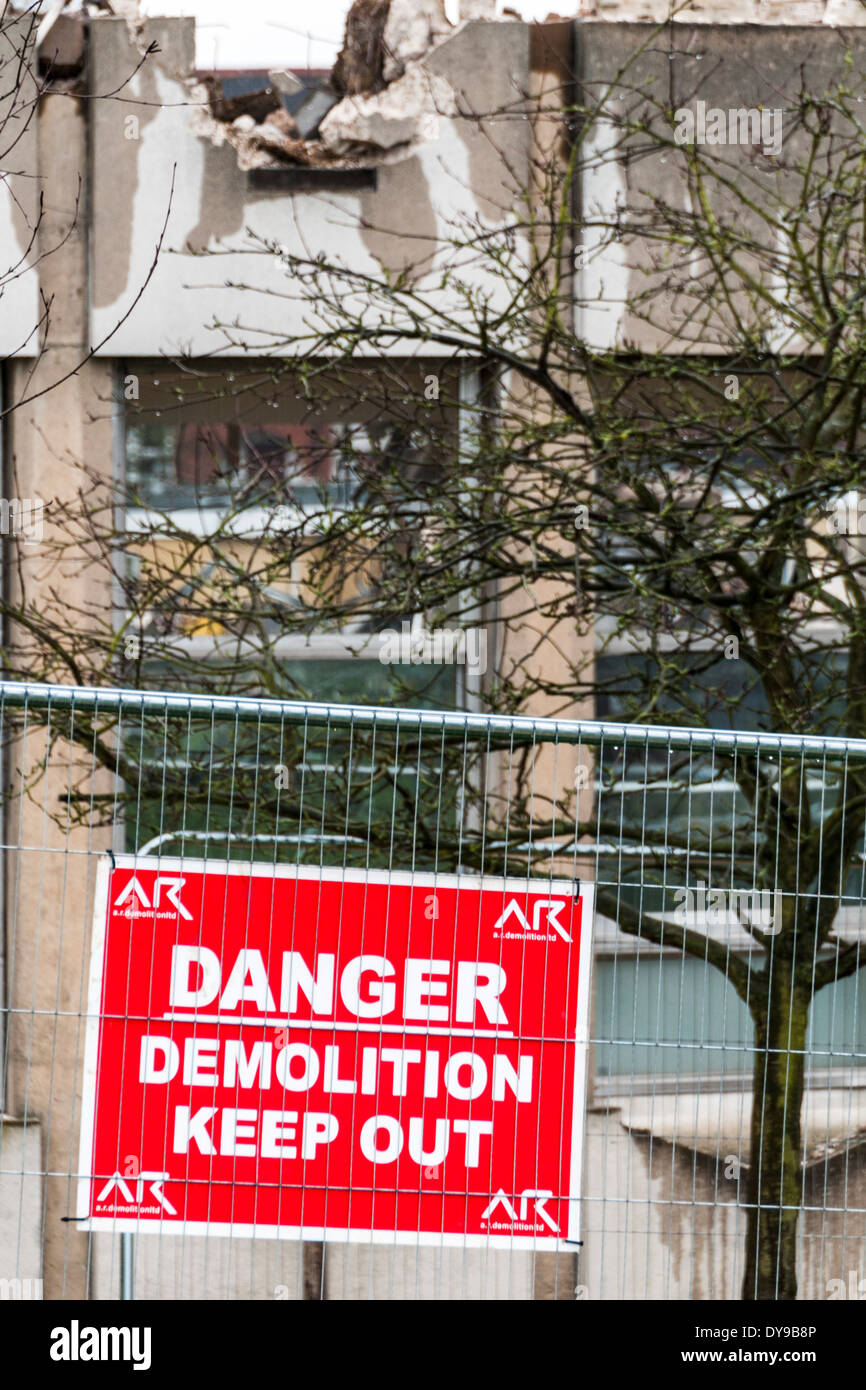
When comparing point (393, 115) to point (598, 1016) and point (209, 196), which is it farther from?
point (598, 1016)

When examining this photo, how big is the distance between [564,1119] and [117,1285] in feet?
4.29

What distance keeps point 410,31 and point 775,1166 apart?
567cm

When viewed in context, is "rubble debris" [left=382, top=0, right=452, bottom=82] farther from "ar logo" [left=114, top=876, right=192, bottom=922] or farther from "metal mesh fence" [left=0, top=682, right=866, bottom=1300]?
"ar logo" [left=114, top=876, right=192, bottom=922]

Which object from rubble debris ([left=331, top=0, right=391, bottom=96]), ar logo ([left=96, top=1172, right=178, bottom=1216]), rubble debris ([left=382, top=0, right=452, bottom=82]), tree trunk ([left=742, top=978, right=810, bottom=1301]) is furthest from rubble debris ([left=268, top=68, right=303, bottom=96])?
ar logo ([left=96, top=1172, right=178, bottom=1216])

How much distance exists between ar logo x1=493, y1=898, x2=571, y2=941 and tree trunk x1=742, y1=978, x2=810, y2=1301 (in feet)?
2.24

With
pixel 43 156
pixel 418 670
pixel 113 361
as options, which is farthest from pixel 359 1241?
pixel 43 156

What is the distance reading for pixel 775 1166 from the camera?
394cm

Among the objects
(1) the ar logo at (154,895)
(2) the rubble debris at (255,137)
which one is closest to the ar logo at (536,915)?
(1) the ar logo at (154,895)

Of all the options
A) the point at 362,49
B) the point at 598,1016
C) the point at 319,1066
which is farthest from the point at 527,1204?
the point at 362,49

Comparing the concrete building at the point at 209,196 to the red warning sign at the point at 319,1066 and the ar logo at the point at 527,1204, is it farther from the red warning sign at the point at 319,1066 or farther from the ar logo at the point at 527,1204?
the ar logo at the point at 527,1204

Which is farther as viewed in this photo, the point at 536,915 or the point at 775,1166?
the point at 775,1166

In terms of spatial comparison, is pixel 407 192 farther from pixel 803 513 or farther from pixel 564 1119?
pixel 564 1119

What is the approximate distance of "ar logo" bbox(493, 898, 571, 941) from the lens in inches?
133

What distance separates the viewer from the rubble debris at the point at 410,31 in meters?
7.47
